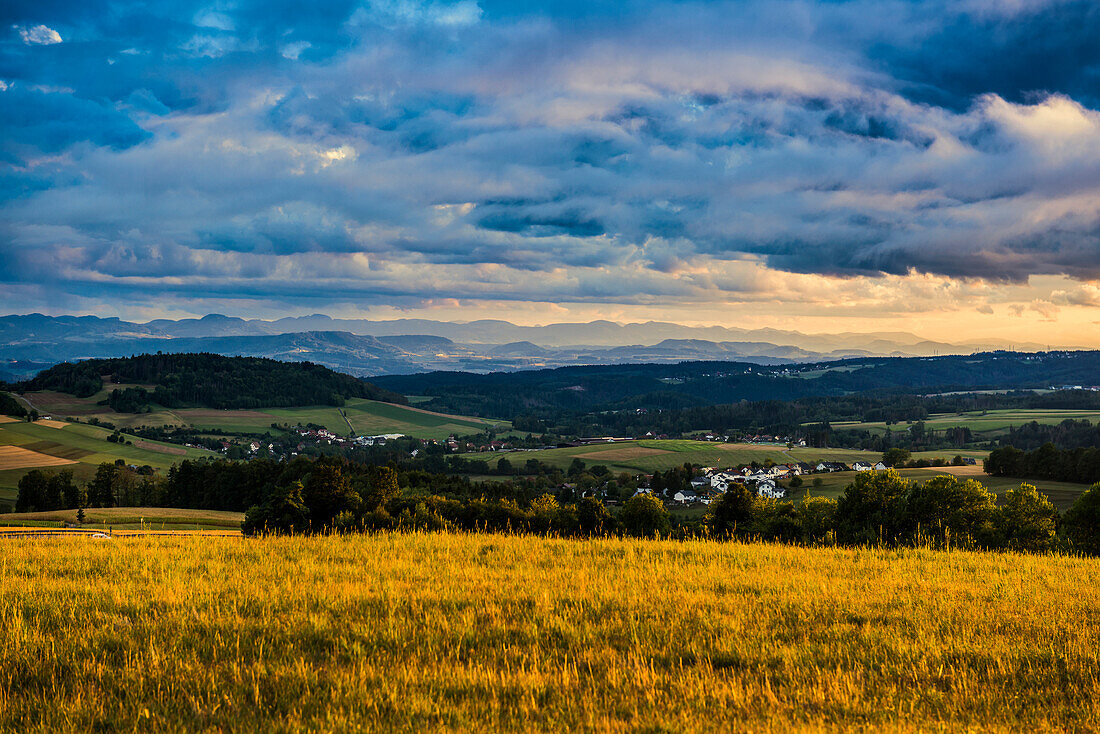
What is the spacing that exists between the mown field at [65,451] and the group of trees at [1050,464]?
570 feet

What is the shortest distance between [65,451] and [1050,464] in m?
199

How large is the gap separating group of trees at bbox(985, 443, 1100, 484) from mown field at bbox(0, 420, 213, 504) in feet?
570

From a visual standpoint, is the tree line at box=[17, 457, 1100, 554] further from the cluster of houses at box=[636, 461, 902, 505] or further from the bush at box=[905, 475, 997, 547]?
the cluster of houses at box=[636, 461, 902, 505]

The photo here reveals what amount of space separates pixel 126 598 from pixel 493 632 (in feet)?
18.6

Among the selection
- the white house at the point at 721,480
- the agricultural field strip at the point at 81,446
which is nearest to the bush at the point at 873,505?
the white house at the point at 721,480

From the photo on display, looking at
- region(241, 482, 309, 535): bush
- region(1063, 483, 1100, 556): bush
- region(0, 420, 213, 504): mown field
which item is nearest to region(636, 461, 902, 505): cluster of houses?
region(241, 482, 309, 535): bush

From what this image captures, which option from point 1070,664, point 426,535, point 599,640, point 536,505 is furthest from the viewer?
point 536,505

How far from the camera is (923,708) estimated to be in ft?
20.9

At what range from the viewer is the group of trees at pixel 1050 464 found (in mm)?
103688

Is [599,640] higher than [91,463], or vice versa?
[599,640]

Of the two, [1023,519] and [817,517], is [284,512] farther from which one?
[1023,519]

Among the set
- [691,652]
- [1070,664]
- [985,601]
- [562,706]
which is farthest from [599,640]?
[985,601]

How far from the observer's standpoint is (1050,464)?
11200 centimetres

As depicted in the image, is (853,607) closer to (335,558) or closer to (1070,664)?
(1070,664)
